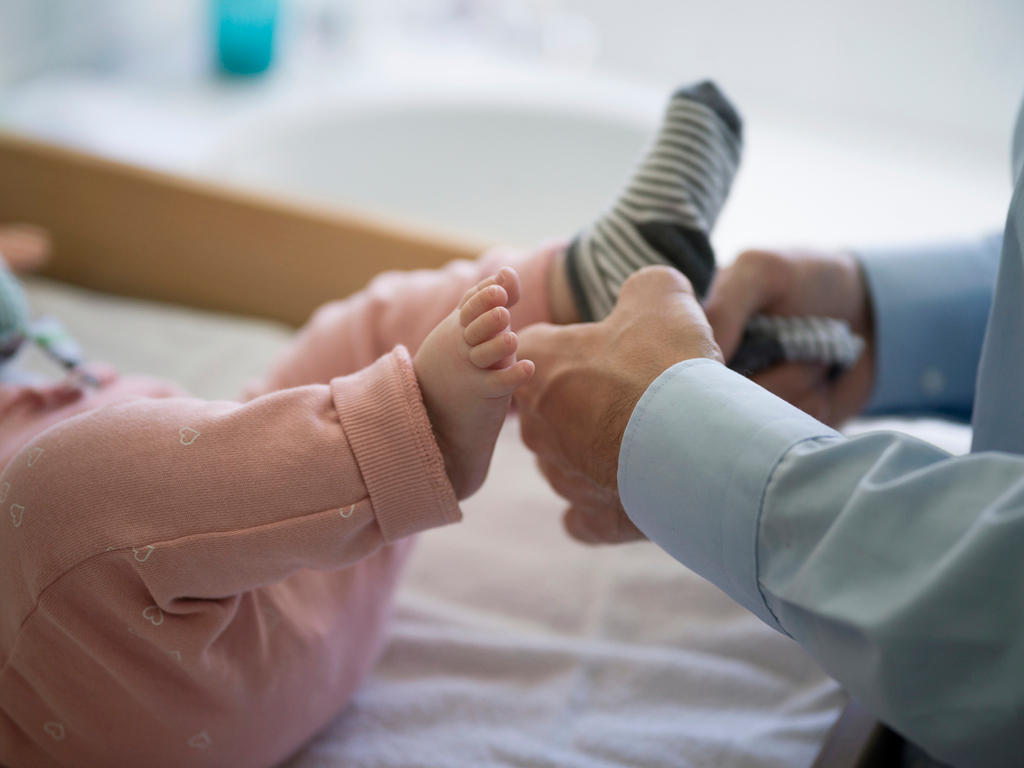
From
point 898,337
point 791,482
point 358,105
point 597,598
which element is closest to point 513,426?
point 597,598

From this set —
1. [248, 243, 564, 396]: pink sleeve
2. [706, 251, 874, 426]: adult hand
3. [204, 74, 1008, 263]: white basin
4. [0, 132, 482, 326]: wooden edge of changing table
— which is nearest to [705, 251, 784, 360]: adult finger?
[706, 251, 874, 426]: adult hand

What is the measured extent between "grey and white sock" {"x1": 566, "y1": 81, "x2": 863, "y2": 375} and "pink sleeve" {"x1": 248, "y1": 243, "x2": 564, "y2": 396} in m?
0.05

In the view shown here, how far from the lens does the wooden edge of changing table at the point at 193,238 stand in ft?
3.07

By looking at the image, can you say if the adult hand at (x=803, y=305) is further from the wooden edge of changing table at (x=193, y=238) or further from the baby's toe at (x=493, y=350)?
the wooden edge of changing table at (x=193, y=238)

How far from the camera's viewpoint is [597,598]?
691 mm

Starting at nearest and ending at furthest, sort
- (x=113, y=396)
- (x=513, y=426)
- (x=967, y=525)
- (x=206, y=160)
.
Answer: (x=967, y=525) < (x=113, y=396) < (x=513, y=426) < (x=206, y=160)

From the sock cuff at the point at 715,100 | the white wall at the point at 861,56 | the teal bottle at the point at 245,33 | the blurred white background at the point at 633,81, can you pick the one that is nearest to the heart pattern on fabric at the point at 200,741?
the sock cuff at the point at 715,100

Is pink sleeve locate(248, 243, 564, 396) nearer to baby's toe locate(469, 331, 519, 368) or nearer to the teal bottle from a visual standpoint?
baby's toe locate(469, 331, 519, 368)

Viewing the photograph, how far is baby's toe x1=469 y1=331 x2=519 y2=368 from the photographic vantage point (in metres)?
0.43

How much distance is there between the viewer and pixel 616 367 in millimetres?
466

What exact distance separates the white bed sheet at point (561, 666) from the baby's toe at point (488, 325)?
274mm

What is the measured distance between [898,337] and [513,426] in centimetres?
35

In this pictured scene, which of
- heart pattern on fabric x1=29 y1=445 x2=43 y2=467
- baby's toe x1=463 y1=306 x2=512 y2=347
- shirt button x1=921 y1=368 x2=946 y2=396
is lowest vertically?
heart pattern on fabric x1=29 y1=445 x2=43 y2=467

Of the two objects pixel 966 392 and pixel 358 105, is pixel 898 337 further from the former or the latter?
pixel 358 105
